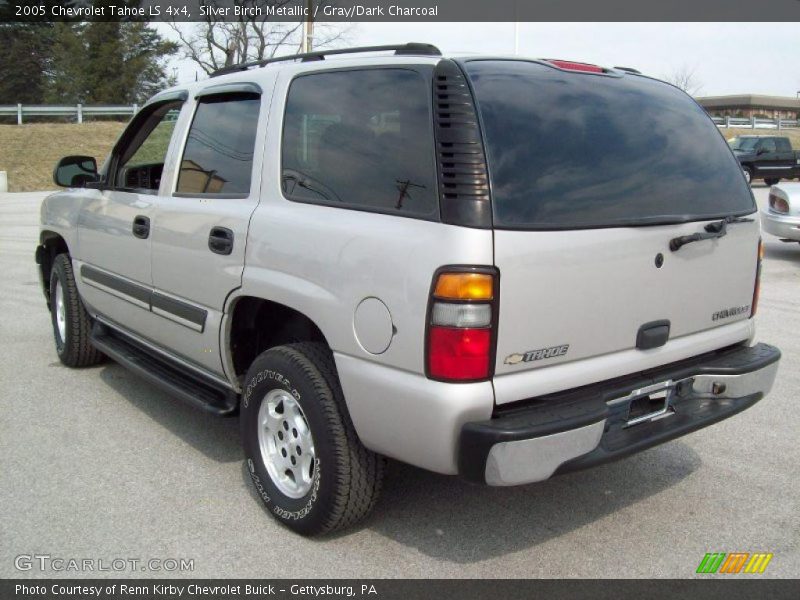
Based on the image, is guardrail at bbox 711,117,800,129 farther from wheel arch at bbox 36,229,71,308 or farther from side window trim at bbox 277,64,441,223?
side window trim at bbox 277,64,441,223

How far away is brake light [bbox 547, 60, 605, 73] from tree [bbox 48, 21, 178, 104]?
166 feet

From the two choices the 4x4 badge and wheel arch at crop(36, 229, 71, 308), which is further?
wheel arch at crop(36, 229, 71, 308)

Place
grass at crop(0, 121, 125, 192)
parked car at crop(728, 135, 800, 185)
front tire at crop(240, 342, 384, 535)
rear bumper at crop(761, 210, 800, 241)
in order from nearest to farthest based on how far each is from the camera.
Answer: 1. front tire at crop(240, 342, 384, 535)
2. rear bumper at crop(761, 210, 800, 241)
3. parked car at crop(728, 135, 800, 185)
4. grass at crop(0, 121, 125, 192)

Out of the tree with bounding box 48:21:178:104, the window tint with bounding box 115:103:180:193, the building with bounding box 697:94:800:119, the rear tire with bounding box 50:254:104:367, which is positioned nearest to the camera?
the window tint with bounding box 115:103:180:193

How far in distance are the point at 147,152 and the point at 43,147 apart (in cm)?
2955

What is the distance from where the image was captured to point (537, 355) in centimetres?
275

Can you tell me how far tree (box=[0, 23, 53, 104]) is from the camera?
4972cm

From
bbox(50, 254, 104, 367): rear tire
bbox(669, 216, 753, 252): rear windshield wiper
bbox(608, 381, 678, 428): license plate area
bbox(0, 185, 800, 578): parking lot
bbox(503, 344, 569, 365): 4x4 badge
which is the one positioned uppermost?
bbox(669, 216, 753, 252): rear windshield wiper

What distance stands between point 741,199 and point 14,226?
15.0 m

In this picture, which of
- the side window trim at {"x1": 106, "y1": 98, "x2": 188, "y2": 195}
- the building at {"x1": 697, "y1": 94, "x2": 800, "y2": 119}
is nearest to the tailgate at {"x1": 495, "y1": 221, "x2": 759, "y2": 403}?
the side window trim at {"x1": 106, "y1": 98, "x2": 188, "y2": 195}

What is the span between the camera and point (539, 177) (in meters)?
2.79

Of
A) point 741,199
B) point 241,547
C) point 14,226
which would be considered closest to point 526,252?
point 741,199

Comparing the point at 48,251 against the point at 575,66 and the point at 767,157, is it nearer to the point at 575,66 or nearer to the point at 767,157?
the point at 575,66
